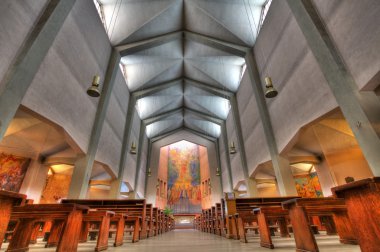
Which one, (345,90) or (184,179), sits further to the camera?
(184,179)

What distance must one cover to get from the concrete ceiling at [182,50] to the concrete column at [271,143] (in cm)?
154

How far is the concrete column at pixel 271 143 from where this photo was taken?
26.5 ft

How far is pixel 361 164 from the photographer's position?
8.43 m

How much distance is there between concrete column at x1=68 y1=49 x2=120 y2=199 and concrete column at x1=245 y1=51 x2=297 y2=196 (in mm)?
6601

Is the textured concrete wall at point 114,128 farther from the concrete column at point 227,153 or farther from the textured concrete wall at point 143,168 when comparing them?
the concrete column at point 227,153

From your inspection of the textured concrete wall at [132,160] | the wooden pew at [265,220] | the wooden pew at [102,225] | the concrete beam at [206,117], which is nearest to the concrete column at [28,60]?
the wooden pew at [102,225]

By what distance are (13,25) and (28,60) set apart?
0.76 metres

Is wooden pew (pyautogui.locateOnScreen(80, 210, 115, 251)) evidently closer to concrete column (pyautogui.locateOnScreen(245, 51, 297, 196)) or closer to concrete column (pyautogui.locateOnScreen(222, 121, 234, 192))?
concrete column (pyautogui.locateOnScreen(245, 51, 297, 196))

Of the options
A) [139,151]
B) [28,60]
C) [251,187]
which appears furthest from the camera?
[139,151]

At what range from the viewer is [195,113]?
16.8m

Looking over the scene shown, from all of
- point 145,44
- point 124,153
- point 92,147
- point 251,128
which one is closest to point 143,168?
point 124,153

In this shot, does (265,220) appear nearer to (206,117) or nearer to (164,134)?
(206,117)

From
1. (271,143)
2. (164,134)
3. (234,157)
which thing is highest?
(164,134)

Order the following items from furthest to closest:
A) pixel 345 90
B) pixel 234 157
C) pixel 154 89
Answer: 1. pixel 234 157
2. pixel 154 89
3. pixel 345 90
